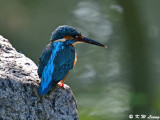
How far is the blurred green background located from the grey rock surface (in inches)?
143

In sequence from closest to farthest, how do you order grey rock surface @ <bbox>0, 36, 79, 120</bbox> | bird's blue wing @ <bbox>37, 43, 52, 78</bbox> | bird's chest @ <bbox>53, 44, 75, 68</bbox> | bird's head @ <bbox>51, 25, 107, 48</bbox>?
grey rock surface @ <bbox>0, 36, 79, 120</bbox> → bird's blue wing @ <bbox>37, 43, 52, 78</bbox> → bird's chest @ <bbox>53, 44, 75, 68</bbox> → bird's head @ <bbox>51, 25, 107, 48</bbox>

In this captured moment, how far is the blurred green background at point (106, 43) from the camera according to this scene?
8094 millimetres

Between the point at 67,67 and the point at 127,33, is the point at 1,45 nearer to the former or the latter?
the point at 67,67

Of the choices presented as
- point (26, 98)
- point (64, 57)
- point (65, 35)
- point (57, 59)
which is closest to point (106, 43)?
point (65, 35)

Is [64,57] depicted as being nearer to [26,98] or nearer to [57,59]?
[57,59]

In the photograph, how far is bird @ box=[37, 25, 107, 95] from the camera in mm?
4395

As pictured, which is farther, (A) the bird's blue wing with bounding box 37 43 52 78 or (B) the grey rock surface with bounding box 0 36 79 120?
(A) the bird's blue wing with bounding box 37 43 52 78

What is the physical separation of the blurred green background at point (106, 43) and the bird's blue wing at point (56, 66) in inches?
120

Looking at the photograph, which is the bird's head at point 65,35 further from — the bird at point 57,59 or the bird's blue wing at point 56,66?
the bird's blue wing at point 56,66

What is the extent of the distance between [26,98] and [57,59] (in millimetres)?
762

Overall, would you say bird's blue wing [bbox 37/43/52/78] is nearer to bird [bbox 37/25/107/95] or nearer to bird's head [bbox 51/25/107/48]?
bird [bbox 37/25/107/95]

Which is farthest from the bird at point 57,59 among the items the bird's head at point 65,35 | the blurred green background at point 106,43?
the blurred green background at point 106,43

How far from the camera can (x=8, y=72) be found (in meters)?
4.27

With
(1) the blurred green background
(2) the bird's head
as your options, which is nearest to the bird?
(2) the bird's head
